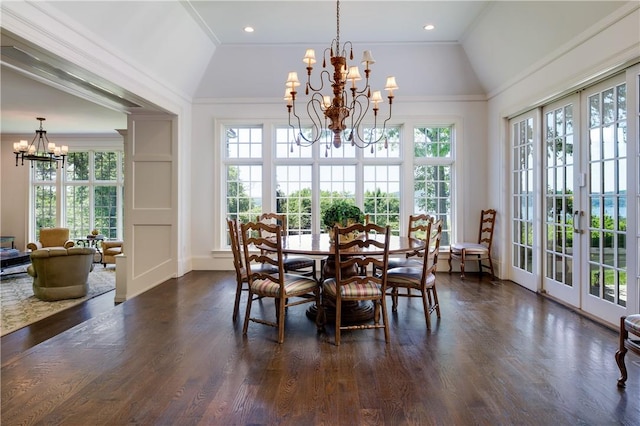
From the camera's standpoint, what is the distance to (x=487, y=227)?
5.29m

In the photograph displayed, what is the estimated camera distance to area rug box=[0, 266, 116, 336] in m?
4.11

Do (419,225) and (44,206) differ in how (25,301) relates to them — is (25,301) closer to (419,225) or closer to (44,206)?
(44,206)

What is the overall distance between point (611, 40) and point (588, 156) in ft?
3.39

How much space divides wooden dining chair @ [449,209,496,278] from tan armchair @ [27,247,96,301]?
534 cm

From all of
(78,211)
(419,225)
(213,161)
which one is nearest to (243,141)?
(213,161)

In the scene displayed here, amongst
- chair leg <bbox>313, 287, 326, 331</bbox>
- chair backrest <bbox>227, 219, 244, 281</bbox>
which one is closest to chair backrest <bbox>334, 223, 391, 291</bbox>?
chair leg <bbox>313, 287, 326, 331</bbox>

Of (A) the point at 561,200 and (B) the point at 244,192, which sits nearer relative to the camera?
(A) the point at 561,200

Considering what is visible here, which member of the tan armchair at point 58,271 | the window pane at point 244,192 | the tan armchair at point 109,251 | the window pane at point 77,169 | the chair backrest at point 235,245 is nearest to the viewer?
the chair backrest at point 235,245

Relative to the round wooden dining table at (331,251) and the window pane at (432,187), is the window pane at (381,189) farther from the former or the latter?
the round wooden dining table at (331,251)

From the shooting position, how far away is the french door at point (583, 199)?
2973 mm

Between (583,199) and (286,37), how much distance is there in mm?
3949

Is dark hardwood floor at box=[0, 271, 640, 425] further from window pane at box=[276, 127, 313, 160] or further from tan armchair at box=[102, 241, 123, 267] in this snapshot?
tan armchair at box=[102, 241, 123, 267]

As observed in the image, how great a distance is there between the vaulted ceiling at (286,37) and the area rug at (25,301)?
2.76 metres

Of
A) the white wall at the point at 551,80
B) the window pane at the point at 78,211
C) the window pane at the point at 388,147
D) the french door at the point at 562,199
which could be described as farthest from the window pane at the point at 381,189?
the window pane at the point at 78,211
